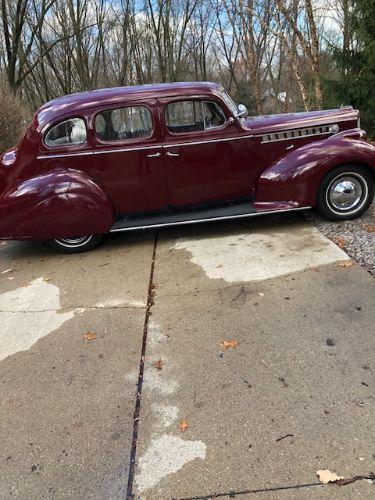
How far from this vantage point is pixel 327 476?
2238 mm

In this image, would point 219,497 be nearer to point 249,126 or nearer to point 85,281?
point 85,281

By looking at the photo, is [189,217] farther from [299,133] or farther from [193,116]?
[299,133]

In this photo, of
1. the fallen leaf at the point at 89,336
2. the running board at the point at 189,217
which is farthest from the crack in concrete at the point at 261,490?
the running board at the point at 189,217

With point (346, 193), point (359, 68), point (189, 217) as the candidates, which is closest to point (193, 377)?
point (189, 217)

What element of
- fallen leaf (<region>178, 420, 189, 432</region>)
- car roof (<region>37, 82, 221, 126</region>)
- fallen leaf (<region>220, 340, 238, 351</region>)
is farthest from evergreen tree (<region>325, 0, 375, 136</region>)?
fallen leaf (<region>178, 420, 189, 432</region>)

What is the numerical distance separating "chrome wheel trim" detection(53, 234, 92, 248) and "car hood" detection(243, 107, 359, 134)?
2446mm

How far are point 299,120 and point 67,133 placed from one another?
2835 mm

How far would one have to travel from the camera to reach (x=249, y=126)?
5660mm

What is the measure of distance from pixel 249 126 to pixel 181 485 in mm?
4393

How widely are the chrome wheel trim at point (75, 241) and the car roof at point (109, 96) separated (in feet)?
4.67

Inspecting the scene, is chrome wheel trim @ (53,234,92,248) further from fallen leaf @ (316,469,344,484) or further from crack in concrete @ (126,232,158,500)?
fallen leaf @ (316,469,344,484)

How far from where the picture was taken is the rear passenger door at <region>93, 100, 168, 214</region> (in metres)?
5.41

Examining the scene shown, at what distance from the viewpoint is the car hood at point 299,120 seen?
5594mm

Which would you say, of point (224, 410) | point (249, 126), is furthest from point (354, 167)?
point (224, 410)
